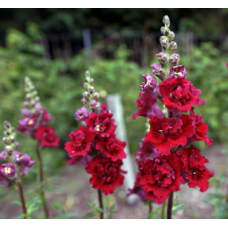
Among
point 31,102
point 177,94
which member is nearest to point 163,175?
point 177,94

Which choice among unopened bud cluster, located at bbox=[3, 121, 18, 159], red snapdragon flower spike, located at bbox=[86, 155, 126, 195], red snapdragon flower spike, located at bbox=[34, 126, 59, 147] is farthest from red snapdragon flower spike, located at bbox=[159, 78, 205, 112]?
red snapdragon flower spike, located at bbox=[34, 126, 59, 147]

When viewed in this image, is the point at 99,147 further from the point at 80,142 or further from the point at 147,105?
the point at 147,105

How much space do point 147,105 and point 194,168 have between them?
37 cm

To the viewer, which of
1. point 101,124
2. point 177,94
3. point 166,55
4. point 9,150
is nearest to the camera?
point 177,94

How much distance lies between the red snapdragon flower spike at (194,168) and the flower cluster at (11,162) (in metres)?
0.98

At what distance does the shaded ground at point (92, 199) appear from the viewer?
9.34ft

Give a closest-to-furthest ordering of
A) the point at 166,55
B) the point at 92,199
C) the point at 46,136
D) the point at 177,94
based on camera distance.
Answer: the point at 177,94 → the point at 166,55 → the point at 46,136 → the point at 92,199

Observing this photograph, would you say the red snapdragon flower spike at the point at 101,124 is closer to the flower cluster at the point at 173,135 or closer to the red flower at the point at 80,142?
the red flower at the point at 80,142

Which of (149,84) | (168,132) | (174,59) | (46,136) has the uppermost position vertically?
(174,59)

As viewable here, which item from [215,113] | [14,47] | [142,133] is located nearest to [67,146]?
[142,133]

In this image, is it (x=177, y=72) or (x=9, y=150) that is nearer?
(x=177, y=72)

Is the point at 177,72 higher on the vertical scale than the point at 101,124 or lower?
higher

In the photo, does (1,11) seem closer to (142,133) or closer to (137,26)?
(137,26)

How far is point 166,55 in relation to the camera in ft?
3.52
